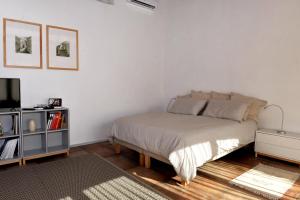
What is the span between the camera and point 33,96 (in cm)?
344

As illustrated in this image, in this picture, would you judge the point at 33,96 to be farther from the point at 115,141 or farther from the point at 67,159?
the point at 115,141

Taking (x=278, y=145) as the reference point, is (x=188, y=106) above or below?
above

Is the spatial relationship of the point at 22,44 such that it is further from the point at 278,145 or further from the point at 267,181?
the point at 278,145

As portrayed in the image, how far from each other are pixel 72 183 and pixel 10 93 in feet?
5.10

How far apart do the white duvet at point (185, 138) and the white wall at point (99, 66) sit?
0.96 meters

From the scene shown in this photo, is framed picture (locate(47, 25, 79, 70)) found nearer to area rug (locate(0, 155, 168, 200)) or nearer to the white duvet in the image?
the white duvet

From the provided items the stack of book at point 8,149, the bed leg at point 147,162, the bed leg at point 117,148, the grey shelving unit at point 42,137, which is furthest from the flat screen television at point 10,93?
the bed leg at point 147,162

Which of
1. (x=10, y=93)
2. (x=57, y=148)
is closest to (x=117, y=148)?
(x=57, y=148)

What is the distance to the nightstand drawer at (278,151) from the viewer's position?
3035 millimetres

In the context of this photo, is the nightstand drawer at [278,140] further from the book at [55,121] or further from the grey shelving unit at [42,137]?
the book at [55,121]

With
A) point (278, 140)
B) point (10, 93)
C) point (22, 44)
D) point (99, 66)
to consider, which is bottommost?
point (278, 140)

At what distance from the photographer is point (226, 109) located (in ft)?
11.8

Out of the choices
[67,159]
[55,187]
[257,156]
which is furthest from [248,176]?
[67,159]

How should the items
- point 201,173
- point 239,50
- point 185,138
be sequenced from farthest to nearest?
1. point 239,50
2. point 201,173
3. point 185,138
